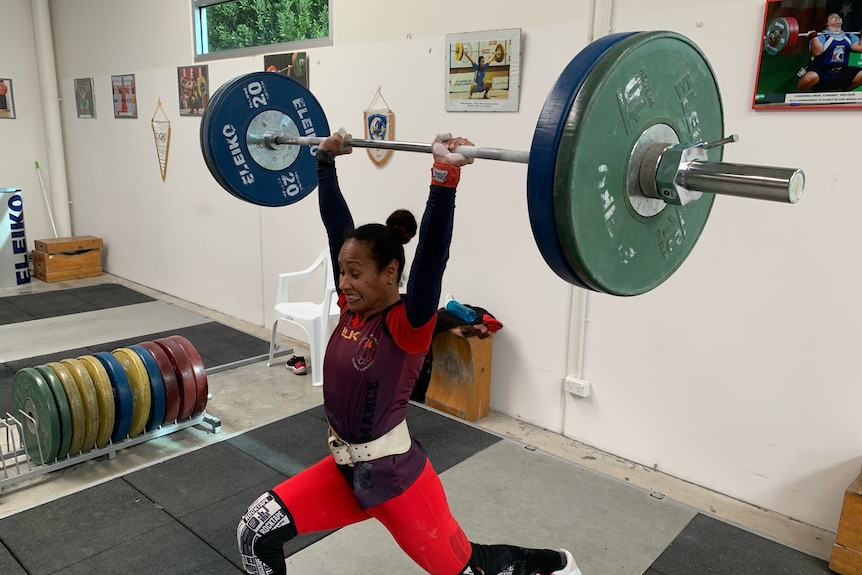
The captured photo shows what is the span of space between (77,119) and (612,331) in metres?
5.51

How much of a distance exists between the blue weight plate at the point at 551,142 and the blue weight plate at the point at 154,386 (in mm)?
2116

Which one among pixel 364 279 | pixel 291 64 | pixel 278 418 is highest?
pixel 291 64

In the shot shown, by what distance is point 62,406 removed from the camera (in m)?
2.47

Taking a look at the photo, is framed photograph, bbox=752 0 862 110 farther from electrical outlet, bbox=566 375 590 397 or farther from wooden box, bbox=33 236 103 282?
wooden box, bbox=33 236 103 282

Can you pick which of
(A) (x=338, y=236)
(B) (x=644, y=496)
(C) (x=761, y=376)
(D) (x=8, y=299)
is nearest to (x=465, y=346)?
(B) (x=644, y=496)

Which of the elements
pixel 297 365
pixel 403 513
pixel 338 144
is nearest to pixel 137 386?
pixel 297 365

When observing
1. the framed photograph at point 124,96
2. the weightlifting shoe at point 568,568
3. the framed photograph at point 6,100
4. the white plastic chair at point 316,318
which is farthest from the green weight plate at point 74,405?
the framed photograph at point 6,100

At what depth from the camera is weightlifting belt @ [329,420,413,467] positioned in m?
1.48

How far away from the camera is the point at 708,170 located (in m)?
1.15

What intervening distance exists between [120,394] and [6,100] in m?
4.82

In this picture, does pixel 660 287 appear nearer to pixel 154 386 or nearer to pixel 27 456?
pixel 154 386

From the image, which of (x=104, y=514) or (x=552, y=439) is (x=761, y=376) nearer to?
(x=552, y=439)

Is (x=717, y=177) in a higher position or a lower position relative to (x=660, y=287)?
higher

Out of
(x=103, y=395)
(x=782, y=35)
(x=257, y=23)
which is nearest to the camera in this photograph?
(x=782, y=35)
